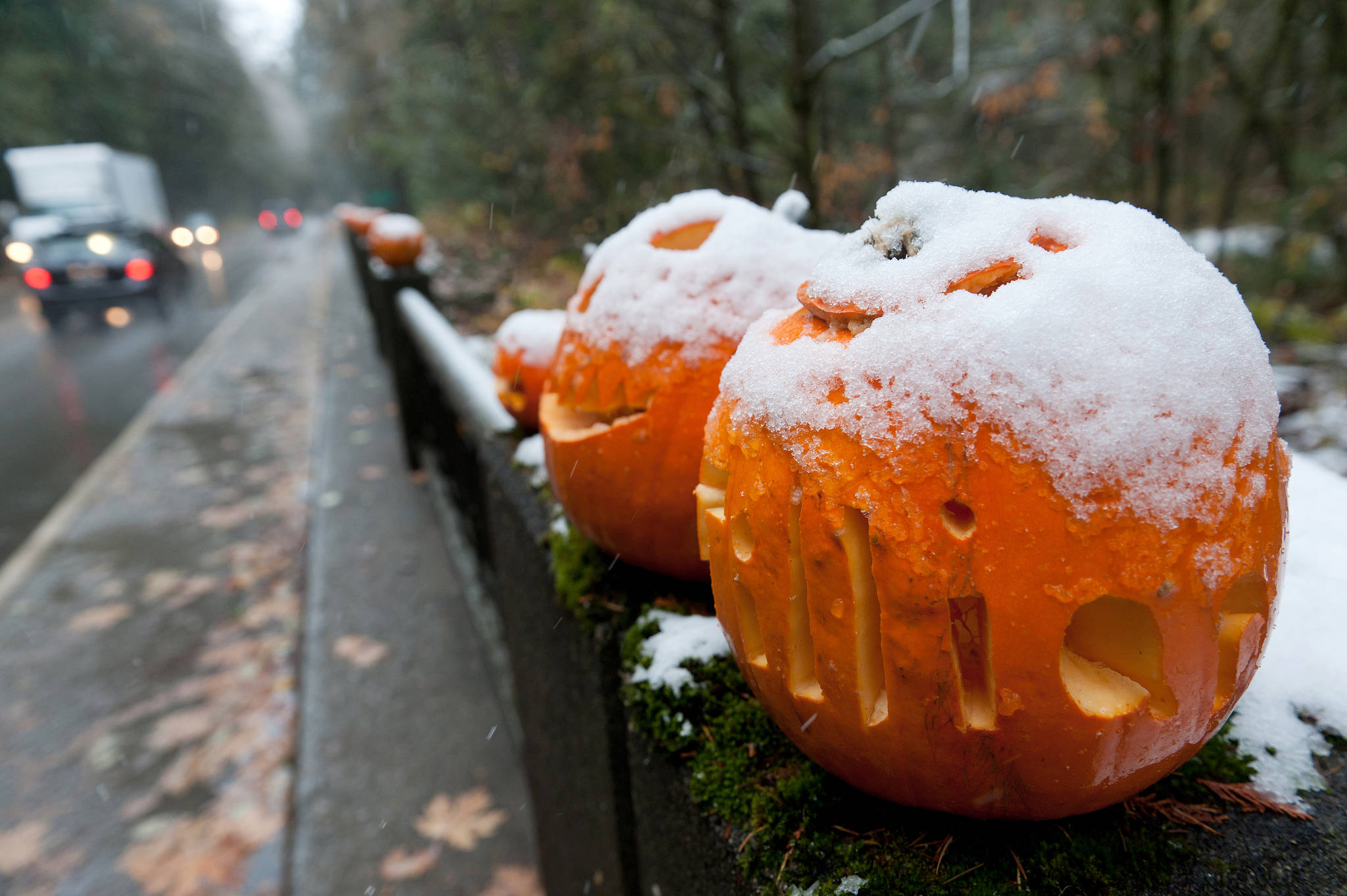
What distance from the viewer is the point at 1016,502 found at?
0.82 meters

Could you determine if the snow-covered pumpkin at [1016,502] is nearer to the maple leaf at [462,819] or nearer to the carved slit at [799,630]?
the carved slit at [799,630]

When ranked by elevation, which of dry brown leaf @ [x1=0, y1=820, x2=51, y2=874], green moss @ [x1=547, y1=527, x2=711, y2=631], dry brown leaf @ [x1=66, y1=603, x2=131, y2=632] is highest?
green moss @ [x1=547, y1=527, x2=711, y2=631]

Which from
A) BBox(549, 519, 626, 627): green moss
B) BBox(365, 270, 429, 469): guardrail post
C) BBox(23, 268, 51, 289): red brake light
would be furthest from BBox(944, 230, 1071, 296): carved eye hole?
BBox(23, 268, 51, 289): red brake light

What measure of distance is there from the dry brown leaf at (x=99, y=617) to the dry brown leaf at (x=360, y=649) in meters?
1.67

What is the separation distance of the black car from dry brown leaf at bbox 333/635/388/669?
585 inches

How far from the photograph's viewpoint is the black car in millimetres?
15219

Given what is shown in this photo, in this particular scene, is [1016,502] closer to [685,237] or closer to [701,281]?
[701,281]

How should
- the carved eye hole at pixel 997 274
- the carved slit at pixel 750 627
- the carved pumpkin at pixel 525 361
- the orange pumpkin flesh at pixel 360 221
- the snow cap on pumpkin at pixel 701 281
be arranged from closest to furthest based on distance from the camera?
the carved eye hole at pixel 997 274
the carved slit at pixel 750 627
the snow cap on pumpkin at pixel 701 281
the carved pumpkin at pixel 525 361
the orange pumpkin flesh at pixel 360 221

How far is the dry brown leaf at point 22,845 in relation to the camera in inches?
119

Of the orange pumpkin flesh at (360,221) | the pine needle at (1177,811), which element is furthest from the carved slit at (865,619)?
the orange pumpkin flesh at (360,221)

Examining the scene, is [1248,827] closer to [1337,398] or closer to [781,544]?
[781,544]

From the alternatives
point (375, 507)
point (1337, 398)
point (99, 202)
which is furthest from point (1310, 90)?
point (99, 202)

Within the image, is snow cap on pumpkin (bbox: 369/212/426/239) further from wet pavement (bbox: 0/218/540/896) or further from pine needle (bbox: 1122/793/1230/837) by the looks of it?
pine needle (bbox: 1122/793/1230/837)

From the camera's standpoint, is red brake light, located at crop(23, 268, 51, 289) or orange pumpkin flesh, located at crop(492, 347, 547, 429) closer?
orange pumpkin flesh, located at crop(492, 347, 547, 429)
